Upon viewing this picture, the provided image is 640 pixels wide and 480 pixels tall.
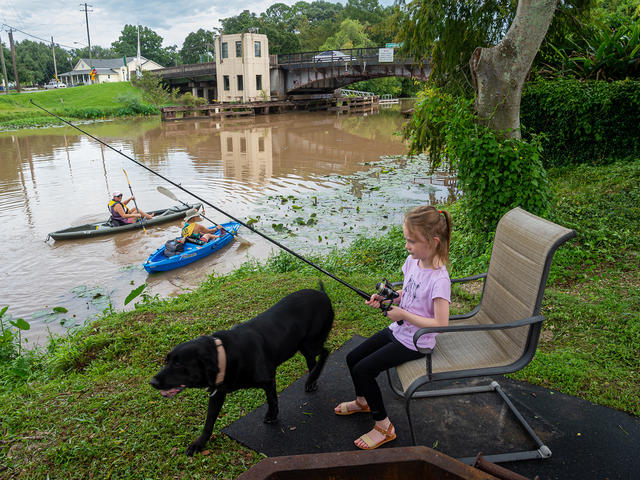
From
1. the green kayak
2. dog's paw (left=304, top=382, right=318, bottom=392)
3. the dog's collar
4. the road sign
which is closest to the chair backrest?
dog's paw (left=304, top=382, right=318, bottom=392)

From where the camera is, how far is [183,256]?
365 inches

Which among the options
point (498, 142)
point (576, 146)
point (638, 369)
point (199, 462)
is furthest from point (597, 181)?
point (199, 462)

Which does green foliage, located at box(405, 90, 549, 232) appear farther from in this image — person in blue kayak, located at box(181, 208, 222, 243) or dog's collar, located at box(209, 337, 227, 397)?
person in blue kayak, located at box(181, 208, 222, 243)

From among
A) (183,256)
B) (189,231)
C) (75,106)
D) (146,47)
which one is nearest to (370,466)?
(183,256)

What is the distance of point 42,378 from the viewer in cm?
437

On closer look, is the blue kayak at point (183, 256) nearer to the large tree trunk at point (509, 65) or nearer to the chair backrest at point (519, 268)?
the large tree trunk at point (509, 65)

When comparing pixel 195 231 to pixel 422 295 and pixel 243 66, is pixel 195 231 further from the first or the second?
pixel 243 66

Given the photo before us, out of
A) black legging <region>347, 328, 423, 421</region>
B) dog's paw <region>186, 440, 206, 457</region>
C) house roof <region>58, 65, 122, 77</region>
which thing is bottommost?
dog's paw <region>186, 440, 206, 457</region>

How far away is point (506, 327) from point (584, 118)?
9397 mm

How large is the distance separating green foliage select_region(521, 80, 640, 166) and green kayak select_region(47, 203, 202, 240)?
8.73 meters

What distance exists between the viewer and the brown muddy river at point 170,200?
8781mm

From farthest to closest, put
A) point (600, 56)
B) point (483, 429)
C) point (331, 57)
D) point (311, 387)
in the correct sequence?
point (331, 57), point (600, 56), point (311, 387), point (483, 429)

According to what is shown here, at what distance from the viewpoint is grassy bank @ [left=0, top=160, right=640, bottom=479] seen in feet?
9.39

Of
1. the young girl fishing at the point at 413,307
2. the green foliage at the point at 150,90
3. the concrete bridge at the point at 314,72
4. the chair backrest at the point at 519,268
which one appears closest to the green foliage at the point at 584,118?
the chair backrest at the point at 519,268
